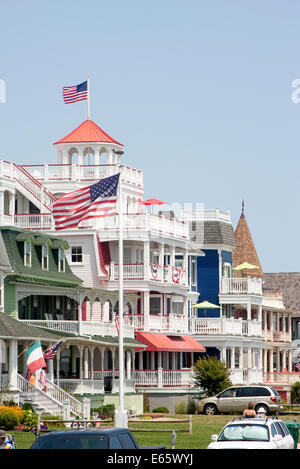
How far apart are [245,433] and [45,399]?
2258cm

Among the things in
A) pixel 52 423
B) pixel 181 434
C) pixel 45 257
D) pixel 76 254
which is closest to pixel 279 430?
pixel 181 434

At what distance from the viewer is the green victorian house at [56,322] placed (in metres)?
50.7

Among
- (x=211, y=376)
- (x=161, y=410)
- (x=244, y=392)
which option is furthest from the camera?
(x=211, y=376)

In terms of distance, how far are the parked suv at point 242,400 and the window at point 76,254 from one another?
11328 millimetres

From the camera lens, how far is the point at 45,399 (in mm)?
49125

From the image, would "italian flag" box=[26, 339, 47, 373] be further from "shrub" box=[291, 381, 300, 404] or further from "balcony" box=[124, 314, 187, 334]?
"shrub" box=[291, 381, 300, 404]

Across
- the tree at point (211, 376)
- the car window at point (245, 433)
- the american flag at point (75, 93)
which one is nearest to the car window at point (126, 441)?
the car window at point (245, 433)

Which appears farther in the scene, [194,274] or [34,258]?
[194,274]

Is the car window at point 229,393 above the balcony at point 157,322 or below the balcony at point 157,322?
below

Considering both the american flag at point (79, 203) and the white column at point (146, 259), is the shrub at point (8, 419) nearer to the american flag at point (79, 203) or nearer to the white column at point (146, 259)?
the american flag at point (79, 203)

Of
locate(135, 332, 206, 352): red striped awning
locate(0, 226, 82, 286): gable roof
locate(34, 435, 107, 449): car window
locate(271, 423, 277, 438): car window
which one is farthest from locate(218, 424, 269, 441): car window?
locate(135, 332, 206, 352): red striped awning

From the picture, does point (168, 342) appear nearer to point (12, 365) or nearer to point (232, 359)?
point (232, 359)

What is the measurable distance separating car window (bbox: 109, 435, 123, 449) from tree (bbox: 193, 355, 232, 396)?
43.5 metres
